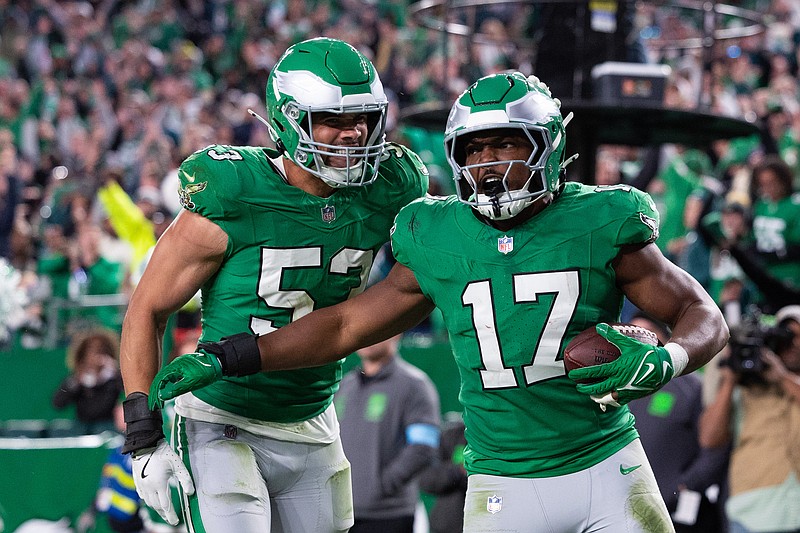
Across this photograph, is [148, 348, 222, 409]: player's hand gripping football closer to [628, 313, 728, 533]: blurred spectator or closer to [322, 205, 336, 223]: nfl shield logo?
[322, 205, 336, 223]: nfl shield logo

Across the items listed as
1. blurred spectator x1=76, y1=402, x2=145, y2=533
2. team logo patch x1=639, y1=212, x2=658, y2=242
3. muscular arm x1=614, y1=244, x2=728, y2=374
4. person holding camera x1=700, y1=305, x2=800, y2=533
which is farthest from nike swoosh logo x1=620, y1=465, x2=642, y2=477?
blurred spectator x1=76, y1=402, x2=145, y2=533

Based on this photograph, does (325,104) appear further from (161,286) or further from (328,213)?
(161,286)

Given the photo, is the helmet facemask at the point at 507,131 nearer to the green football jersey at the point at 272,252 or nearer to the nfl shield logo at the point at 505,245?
the nfl shield logo at the point at 505,245

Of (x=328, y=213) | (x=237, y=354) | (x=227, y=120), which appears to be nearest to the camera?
(x=237, y=354)

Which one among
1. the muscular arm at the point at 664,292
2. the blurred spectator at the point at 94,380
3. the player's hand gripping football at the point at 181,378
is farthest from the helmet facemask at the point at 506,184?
the blurred spectator at the point at 94,380

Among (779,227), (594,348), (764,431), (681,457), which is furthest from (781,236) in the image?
(594,348)

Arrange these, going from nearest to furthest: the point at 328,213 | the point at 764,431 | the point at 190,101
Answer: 1. the point at 328,213
2. the point at 764,431
3. the point at 190,101

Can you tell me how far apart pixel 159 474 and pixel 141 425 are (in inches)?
5.7

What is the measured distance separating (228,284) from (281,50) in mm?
11021

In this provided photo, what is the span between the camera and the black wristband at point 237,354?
3.47 meters

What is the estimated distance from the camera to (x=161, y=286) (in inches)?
141

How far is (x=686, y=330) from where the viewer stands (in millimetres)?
3188

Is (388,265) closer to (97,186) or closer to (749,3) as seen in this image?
(97,186)

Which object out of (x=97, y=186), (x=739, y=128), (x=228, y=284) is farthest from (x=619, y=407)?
(x=97, y=186)
